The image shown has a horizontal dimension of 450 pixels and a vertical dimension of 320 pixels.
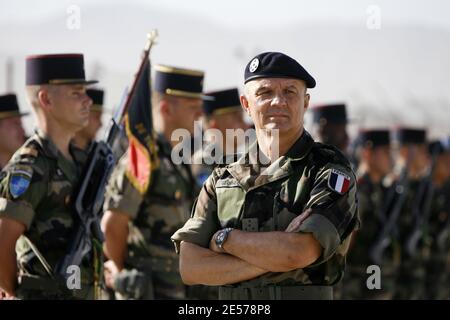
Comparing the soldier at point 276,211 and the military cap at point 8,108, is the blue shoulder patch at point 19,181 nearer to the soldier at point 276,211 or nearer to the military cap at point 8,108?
the soldier at point 276,211

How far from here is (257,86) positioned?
4750mm

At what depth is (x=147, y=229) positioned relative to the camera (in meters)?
7.64

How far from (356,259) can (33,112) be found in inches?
205

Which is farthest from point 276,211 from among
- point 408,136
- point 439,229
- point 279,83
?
point 439,229

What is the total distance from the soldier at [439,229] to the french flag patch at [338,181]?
889 cm

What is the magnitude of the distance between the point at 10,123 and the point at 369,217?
4.41m

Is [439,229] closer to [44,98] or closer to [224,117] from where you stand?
[224,117]

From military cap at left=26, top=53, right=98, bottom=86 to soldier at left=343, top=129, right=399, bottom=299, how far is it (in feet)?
15.3

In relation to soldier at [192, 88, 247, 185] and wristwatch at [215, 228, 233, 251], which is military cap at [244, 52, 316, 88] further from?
soldier at [192, 88, 247, 185]

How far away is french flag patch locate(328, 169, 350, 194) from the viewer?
462cm

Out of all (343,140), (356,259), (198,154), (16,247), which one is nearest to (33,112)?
(16,247)

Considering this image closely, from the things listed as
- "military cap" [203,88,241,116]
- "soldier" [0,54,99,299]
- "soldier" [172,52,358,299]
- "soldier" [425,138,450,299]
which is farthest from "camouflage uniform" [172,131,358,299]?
"soldier" [425,138,450,299]

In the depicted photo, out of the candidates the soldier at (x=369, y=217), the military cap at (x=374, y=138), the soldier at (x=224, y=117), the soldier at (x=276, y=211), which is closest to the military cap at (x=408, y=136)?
the soldier at (x=369, y=217)
